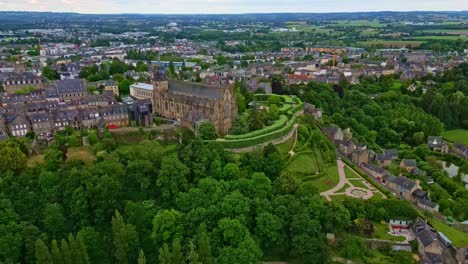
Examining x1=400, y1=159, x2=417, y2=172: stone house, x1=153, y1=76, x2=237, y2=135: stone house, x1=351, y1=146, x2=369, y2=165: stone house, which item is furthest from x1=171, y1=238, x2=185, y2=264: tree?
x1=400, y1=159, x2=417, y2=172: stone house

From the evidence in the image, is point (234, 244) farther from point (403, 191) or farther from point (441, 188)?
point (441, 188)

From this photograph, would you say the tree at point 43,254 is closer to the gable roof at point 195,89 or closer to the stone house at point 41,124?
the stone house at point 41,124

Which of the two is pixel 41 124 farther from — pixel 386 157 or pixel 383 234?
pixel 386 157

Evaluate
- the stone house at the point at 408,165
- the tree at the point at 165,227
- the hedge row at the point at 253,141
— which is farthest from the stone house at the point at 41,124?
the stone house at the point at 408,165

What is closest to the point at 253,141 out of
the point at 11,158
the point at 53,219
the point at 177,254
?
the point at 177,254

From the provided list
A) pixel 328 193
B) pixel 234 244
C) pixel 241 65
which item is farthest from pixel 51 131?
pixel 241 65

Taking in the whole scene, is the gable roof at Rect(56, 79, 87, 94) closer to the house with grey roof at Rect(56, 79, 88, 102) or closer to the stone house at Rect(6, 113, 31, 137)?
the house with grey roof at Rect(56, 79, 88, 102)

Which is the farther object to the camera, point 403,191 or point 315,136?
point 315,136
